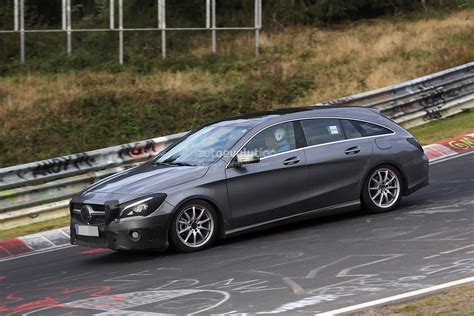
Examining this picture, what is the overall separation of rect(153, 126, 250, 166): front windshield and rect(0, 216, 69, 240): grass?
3.09 meters

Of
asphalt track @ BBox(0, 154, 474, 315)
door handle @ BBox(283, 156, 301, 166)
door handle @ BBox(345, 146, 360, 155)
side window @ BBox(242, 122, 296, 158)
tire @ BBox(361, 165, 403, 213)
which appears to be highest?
side window @ BBox(242, 122, 296, 158)

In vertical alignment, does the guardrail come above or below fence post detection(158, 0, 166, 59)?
below

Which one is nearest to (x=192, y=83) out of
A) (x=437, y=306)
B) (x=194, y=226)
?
(x=194, y=226)

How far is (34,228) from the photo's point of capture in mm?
14203

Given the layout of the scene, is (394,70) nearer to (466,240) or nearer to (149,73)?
(149,73)

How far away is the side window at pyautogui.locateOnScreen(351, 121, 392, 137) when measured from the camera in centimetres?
1215

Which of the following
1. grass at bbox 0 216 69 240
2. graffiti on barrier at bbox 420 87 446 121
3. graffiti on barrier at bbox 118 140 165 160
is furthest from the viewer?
graffiti on barrier at bbox 420 87 446 121

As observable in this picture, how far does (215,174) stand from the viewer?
1083 cm

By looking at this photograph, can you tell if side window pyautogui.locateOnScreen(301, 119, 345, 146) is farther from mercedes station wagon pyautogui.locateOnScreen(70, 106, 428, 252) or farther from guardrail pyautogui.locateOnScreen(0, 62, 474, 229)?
guardrail pyautogui.locateOnScreen(0, 62, 474, 229)

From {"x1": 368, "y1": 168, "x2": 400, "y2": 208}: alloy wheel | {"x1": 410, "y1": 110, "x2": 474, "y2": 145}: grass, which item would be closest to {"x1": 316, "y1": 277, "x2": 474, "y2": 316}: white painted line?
{"x1": 368, "y1": 168, "x2": 400, "y2": 208}: alloy wheel

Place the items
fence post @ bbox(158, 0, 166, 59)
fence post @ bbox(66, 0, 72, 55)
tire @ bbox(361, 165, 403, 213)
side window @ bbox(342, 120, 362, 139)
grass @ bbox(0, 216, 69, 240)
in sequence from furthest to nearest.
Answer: fence post @ bbox(158, 0, 166, 59) → fence post @ bbox(66, 0, 72, 55) → grass @ bbox(0, 216, 69, 240) → side window @ bbox(342, 120, 362, 139) → tire @ bbox(361, 165, 403, 213)

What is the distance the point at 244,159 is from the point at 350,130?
6.14 ft

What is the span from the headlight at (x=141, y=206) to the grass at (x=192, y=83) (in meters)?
8.87

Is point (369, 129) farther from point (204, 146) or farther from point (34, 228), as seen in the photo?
point (34, 228)
